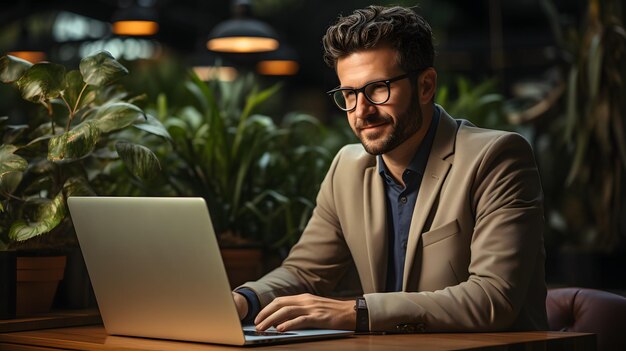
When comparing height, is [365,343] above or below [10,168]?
below

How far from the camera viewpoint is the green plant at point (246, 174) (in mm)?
3566

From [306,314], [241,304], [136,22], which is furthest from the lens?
[136,22]

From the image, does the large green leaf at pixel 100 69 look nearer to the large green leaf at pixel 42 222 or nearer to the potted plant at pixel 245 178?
the large green leaf at pixel 42 222

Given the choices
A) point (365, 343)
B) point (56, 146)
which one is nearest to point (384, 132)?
point (365, 343)

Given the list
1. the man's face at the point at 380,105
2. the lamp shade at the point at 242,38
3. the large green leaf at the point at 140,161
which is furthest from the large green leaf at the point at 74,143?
the lamp shade at the point at 242,38

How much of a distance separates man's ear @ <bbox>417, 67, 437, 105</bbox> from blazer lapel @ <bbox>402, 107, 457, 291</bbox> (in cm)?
9

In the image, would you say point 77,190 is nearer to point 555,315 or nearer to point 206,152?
point 206,152

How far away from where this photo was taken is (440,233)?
8.05ft

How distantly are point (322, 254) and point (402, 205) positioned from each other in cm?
28

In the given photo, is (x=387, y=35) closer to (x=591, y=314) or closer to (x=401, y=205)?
(x=401, y=205)

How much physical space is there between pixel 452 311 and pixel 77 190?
3.80 feet

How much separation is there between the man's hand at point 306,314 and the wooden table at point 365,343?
0.05m

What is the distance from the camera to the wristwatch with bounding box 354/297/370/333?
2.18 m

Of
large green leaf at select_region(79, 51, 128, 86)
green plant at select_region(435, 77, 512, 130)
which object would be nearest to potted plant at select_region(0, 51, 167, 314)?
large green leaf at select_region(79, 51, 128, 86)
